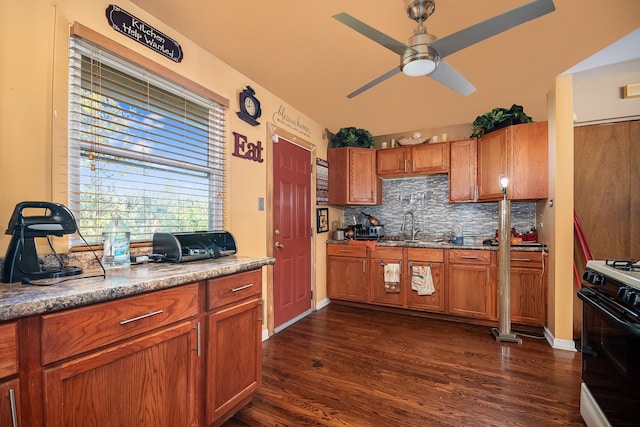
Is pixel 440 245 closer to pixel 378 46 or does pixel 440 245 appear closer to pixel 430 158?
pixel 430 158

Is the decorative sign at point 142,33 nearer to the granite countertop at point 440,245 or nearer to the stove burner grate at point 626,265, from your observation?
the granite countertop at point 440,245

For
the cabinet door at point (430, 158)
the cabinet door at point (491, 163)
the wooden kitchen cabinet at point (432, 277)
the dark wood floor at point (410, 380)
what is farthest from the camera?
the cabinet door at point (430, 158)

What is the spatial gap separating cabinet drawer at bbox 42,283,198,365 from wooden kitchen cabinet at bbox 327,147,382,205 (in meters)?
2.81

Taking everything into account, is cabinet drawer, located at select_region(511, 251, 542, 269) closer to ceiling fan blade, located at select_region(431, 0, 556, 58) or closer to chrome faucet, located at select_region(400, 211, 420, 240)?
chrome faucet, located at select_region(400, 211, 420, 240)

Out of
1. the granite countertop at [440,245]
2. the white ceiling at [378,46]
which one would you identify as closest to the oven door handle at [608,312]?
the granite countertop at [440,245]

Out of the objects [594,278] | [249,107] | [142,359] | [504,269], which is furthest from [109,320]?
[504,269]

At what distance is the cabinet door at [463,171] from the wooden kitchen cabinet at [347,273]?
1353mm

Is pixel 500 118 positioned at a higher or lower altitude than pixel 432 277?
higher

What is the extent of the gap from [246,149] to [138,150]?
95 cm

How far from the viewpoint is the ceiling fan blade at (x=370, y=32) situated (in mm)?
1352

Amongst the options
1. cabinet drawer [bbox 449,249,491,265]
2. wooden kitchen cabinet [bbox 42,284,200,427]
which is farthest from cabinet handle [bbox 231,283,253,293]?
cabinet drawer [bbox 449,249,491,265]

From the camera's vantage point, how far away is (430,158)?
12.0ft

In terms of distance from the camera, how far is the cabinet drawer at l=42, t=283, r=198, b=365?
3.05 feet

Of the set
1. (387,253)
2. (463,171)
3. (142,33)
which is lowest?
(387,253)
